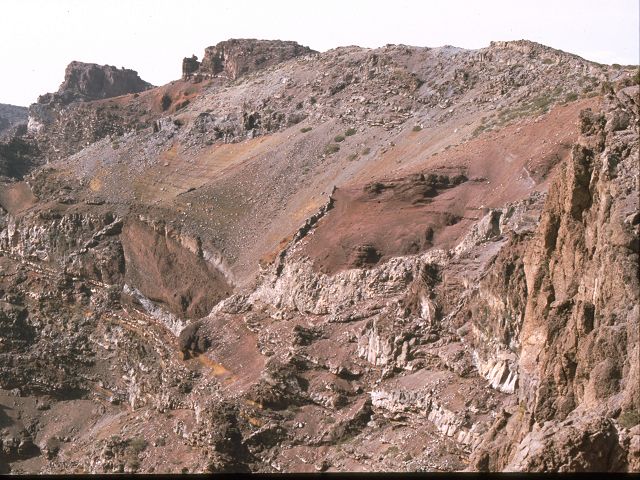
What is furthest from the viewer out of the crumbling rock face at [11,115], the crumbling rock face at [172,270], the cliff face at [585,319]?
the crumbling rock face at [11,115]

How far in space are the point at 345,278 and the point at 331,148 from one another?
2147cm

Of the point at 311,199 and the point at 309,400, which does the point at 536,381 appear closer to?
the point at 309,400

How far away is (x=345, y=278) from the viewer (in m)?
41.1

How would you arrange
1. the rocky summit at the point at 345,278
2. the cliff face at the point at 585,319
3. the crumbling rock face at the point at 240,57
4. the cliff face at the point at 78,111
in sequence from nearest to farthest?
the cliff face at the point at 585,319
the rocky summit at the point at 345,278
the crumbling rock face at the point at 240,57
the cliff face at the point at 78,111

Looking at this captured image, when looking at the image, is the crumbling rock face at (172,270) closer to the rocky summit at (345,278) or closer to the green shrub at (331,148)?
the rocky summit at (345,278)

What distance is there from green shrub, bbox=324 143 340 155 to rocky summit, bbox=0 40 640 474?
208mm

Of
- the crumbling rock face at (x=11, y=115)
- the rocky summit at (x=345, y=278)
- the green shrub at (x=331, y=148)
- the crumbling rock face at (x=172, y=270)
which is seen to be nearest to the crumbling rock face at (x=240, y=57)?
the rocky summit at (x=345, y=278)

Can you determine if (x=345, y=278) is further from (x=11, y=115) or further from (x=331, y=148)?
(x=11, y=115)

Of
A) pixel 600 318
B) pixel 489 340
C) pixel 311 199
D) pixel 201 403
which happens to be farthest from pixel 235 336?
pixel 600 318

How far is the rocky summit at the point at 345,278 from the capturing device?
21078mm

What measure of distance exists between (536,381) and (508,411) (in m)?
2.76

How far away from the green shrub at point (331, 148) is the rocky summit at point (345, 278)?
21 cm

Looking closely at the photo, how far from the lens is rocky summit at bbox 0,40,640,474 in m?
21.1

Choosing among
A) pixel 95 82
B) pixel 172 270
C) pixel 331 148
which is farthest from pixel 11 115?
pixel 172 270
